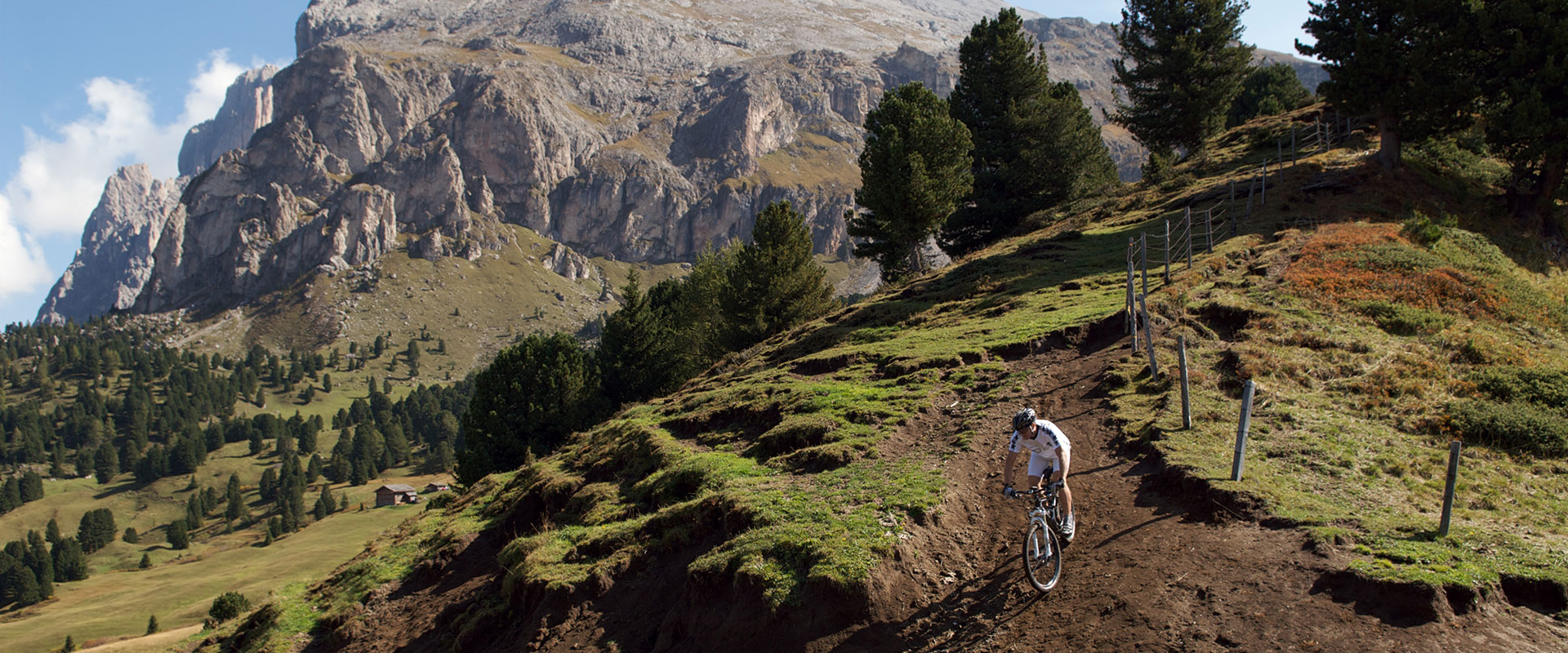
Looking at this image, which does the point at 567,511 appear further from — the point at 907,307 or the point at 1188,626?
the point at 907,307

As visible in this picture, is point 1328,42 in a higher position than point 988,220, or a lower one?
higher

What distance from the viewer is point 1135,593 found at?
10.2 meters

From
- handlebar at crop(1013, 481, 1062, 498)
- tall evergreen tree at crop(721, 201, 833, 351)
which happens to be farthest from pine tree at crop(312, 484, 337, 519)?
handlebar at crop(1013, 481, 1062, 498)

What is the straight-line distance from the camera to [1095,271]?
2933 cm

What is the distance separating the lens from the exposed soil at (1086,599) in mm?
8828

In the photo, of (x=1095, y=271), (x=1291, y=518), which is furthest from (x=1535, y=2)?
(x=1291, y=518)

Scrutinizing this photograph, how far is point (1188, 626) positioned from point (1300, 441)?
20.9ft

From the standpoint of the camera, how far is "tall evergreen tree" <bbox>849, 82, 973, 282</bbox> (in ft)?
133

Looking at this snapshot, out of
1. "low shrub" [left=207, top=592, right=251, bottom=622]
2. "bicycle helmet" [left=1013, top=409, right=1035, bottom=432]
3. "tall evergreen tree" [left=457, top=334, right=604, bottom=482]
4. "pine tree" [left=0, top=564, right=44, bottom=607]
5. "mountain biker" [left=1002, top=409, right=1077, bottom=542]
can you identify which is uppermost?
"bicycle helmet" [left=1013, top=409, right=1035, bottom=432]

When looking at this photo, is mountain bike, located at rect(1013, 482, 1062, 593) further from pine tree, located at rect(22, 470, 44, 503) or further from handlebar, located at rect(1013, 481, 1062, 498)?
pine tree, located at rect(22, 470, 44, 503)

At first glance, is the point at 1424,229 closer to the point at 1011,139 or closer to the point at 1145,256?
the point at 1145,256

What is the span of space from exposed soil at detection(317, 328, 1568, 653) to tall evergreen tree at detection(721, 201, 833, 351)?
98.4ft

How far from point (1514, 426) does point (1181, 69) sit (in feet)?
138

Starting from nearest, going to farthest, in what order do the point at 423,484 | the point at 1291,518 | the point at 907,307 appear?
the point at 1291,518, the point at 907,307, the point at 423,484
